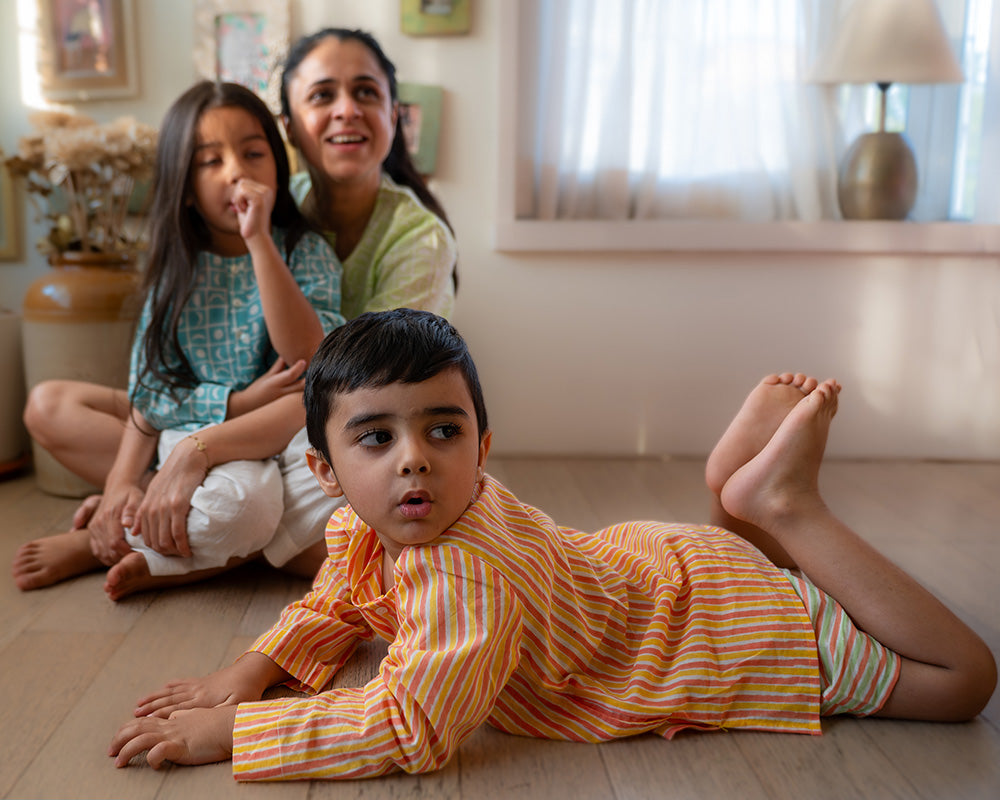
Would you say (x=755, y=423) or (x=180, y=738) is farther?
(x=755, y=423)

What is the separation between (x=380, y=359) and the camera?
3.13 feet

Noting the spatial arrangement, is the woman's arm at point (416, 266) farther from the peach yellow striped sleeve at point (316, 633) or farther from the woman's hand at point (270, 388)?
the peach yellow striped sleeve at point (316, 633)

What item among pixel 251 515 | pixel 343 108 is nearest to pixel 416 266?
pixel 343 108

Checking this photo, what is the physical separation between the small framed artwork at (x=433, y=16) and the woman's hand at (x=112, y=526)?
1.37 m

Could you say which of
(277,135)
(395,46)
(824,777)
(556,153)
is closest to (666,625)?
(824,777)

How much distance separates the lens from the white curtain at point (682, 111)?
2.34m

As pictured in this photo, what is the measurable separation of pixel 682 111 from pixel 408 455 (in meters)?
1.75

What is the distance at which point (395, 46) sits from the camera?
2.33 meters

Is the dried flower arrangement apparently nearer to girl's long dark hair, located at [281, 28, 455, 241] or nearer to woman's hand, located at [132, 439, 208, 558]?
girl's long dark hair, located at [281, 28, 455, 241]

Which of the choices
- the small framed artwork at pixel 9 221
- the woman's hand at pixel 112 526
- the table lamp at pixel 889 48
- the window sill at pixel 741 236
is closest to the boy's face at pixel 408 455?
the woman's hand at pixel 112 526

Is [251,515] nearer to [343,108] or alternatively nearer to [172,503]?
[172,503]

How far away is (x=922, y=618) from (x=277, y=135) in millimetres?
1284

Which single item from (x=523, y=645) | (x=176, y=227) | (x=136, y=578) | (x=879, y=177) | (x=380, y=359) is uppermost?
(x=879, y=177)

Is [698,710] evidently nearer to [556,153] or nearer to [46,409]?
[46,409]
